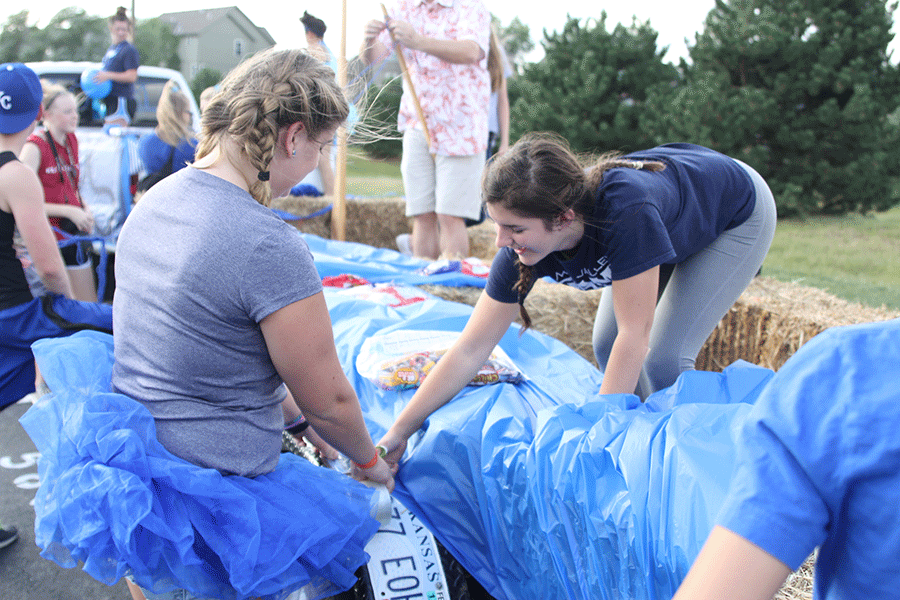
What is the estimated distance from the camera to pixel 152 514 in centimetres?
119

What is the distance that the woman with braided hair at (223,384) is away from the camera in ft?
4.00

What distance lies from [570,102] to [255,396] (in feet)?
33.4

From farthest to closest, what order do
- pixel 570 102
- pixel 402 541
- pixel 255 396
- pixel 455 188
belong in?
pixel 570 102, pixel 455 188, pixel 402 541, pixel 255 396

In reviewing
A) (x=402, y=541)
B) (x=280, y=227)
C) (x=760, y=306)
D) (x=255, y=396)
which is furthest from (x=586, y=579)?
(x=760, y=306)

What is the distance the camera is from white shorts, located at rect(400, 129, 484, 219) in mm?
3959

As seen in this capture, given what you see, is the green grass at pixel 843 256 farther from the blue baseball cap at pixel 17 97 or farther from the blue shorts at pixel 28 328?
the blue shorts at pixel 28 328

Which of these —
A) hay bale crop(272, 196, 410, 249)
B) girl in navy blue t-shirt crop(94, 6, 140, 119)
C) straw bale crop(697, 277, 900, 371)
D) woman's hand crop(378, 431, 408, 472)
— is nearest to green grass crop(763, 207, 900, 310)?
straw bale crop(697, 277, 900, 371)

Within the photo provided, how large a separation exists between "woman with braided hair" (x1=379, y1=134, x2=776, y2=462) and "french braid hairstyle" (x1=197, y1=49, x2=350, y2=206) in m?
0.55

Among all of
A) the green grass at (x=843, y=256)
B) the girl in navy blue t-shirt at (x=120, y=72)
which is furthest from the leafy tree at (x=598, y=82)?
the girl in navy blue t-shirt at (x=120, y=72)

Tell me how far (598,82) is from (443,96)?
7.45 metres

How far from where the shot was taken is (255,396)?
1387 mm

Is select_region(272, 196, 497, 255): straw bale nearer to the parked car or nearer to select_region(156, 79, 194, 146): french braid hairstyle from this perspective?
the parked car

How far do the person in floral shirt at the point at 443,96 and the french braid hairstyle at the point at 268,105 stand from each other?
238 centimetres

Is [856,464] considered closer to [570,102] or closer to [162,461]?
[162,461]
